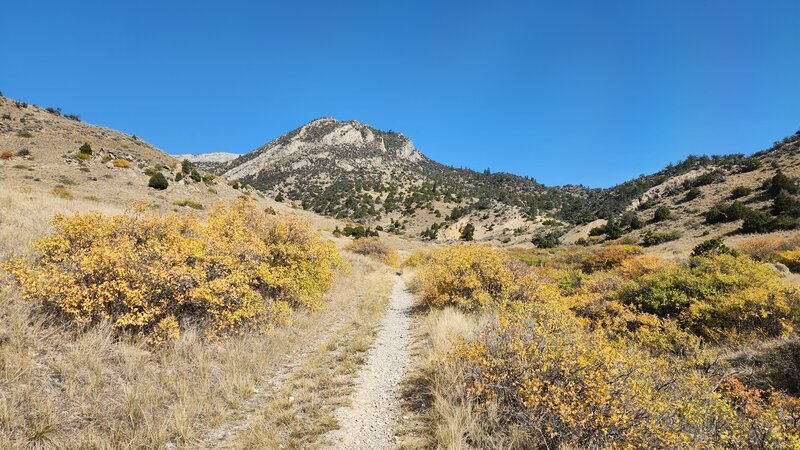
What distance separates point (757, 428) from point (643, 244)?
33.8m

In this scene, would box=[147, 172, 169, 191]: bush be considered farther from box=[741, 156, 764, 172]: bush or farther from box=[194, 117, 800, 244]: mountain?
box=[741, 156, 764, 172]: bush

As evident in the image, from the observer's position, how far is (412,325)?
11.2 m

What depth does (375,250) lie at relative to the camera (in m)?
31.8

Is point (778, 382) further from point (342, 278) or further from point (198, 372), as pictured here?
point (342, 278)

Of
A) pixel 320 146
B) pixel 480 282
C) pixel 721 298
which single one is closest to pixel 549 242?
pixel 480 282

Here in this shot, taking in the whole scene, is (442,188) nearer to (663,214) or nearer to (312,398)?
(663,214)

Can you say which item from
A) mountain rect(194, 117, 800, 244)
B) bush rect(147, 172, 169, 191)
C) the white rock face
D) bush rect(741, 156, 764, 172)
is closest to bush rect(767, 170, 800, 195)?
mountain rect(194, 117, 800, 244)

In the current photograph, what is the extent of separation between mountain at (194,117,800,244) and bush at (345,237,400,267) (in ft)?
86.7

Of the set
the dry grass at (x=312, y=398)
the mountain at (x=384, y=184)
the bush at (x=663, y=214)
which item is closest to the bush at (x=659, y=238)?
the bush at (x=663, y=214)

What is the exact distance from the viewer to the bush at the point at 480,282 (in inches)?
444

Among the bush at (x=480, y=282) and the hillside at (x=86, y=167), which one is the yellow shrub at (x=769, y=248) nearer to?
the bush at (x=480, y=282)

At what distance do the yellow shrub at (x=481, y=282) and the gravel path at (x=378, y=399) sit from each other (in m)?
2.54

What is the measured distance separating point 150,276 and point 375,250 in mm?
25209

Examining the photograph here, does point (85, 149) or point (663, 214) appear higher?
point (85, 149)
